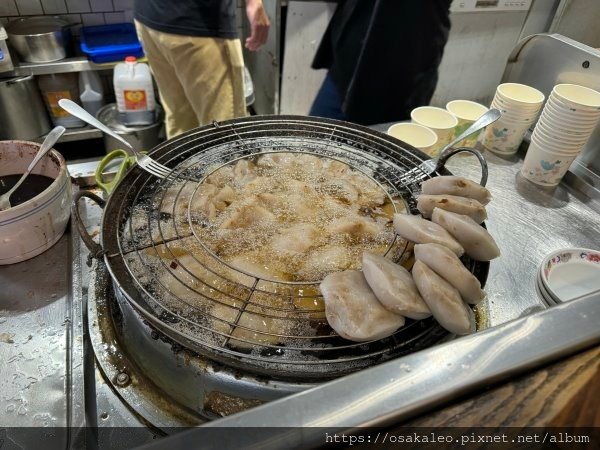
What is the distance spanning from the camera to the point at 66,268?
151 cm

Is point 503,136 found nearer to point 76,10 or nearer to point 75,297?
point 75,297

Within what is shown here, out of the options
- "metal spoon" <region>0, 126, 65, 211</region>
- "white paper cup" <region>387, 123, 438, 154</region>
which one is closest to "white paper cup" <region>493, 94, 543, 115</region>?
"white paper cup" <region>387, 123, 438, 154</region>

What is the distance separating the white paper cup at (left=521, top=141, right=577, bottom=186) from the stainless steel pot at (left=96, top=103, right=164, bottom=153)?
11.8 feet

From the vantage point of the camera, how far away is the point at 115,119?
4.45 metres

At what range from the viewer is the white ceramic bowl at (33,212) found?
55.4 inches

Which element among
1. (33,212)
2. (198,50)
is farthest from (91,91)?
(33,212)

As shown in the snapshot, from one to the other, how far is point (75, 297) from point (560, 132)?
2.09 meters

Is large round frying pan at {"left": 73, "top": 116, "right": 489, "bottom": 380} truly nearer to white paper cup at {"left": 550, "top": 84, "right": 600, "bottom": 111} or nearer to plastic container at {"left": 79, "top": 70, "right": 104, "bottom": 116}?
white paper cup at {"left": 550, "top": 84, "right": 600, "bottom": 111}

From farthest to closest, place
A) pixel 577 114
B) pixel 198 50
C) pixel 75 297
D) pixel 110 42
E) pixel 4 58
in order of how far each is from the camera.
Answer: pixel 110 42 < pixel 4 58 < pixel 198 50 < pixel 577 114 < pixel 75 297

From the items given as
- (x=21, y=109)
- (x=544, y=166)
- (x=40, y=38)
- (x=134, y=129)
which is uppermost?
(x=544, y=166)

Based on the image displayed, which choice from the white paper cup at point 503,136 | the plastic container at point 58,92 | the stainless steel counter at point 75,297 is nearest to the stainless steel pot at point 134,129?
the plastic container at point 58,92

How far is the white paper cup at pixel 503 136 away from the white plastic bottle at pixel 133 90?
3.34 meters

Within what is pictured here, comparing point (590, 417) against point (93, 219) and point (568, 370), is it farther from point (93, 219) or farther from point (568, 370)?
point (93, 219)

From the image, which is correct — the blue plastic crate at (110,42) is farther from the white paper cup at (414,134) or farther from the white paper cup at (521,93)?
the white paper cup at (521,93)
